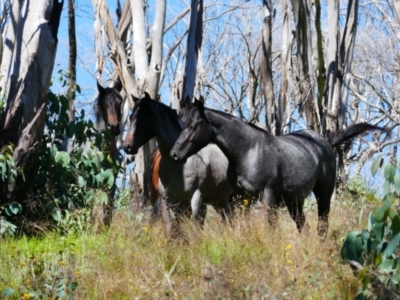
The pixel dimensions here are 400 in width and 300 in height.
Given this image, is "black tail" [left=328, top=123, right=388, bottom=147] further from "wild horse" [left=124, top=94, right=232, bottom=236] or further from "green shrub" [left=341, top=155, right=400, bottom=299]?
"green shrub" [left=341, top=155, right=400, bottom=299]

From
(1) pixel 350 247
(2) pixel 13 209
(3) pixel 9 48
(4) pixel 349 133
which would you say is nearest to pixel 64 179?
(2) pixel 13 209

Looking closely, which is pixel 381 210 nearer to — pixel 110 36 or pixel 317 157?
pixel 317 157

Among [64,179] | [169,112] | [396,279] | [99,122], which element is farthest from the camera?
[99,122]

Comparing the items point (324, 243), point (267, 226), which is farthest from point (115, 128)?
point (324, 243)

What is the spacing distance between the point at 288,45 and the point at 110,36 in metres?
→ 5.02

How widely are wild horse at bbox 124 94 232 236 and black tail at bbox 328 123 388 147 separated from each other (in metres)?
1.93

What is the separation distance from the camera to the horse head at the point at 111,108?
501 inches

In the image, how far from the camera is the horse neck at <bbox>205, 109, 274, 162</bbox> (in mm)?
10305

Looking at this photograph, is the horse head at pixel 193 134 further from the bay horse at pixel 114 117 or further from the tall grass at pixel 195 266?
the bay horse at pixel 114 117

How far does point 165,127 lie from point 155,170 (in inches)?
49.3

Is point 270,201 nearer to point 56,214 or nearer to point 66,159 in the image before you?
point 56,214

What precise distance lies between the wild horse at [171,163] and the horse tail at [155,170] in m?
0.64

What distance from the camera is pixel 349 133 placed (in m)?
12.1

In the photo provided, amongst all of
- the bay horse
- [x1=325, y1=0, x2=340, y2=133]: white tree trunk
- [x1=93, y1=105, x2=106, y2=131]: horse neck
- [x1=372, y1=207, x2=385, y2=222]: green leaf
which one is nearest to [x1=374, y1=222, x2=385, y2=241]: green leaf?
[x1=372, y1=207, x2=385, y2=222]: green leaf
